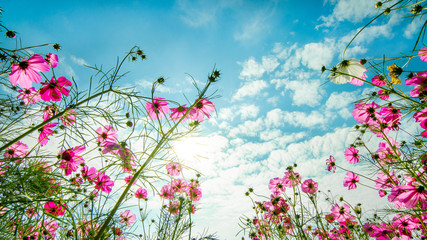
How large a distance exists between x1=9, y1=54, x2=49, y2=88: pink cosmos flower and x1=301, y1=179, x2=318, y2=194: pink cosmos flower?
3.13 meters

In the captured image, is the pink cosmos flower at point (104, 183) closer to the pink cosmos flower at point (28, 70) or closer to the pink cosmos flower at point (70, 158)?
the pink cosmos flower at point (70, 158)

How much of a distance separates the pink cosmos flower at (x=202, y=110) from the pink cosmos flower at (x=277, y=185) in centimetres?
202

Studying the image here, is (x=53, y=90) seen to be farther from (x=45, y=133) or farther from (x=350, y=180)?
(x=350, y=180)

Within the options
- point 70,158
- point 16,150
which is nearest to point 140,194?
point 70,158

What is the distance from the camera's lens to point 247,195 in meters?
3.14

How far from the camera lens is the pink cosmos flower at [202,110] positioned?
1514 mm

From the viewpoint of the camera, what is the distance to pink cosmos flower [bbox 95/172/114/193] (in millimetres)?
1511

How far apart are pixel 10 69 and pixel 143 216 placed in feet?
6.37

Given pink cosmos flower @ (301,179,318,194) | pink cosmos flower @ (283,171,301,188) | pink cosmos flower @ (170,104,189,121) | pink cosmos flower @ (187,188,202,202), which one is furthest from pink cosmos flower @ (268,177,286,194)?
pink cosmos flower @ (170,104,189,121)

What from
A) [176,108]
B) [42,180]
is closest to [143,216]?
[42,180]

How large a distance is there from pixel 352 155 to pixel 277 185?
1.14 meters

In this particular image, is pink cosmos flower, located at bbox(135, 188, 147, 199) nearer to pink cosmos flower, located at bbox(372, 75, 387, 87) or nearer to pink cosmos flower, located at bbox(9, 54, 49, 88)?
pink cosmos flower, located at bbox(9, 54, 49, 88)

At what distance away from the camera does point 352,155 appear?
103 inches

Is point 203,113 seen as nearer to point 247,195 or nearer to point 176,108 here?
point 176,108
